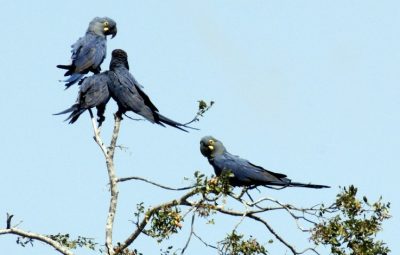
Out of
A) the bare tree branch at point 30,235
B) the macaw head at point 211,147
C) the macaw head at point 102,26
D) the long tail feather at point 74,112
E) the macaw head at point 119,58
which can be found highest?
the macaw head at point 102,26

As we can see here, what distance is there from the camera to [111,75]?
1344 centimetres

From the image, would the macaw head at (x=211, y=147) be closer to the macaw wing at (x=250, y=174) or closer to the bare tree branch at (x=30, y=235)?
the macaw wing at (x=250, y=174)

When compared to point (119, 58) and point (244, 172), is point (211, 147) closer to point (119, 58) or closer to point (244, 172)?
point (244, 172)

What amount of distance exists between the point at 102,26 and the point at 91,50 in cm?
90

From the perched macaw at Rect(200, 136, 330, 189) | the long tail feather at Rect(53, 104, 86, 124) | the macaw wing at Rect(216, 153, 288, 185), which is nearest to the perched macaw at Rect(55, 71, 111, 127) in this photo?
the long tail feather at Rect(53, 104, 86, 124)

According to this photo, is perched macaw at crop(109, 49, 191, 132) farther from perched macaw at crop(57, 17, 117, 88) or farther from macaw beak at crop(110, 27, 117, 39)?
macaw beak at crop(110, 27, 117, 39)

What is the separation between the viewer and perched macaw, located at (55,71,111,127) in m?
13.0

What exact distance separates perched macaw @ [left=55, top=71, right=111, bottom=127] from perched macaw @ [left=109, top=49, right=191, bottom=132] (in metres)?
0.12

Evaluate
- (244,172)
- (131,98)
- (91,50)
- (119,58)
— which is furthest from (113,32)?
(244,172)

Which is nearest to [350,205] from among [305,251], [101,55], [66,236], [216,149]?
[305,251]

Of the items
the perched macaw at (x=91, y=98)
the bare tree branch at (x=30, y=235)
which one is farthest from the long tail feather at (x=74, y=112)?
the bare tree branch at (x=30, y=235)

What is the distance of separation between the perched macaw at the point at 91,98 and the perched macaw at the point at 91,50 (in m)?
0.52

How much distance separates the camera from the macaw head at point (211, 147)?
1334 centimetres

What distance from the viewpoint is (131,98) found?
43.1ft
